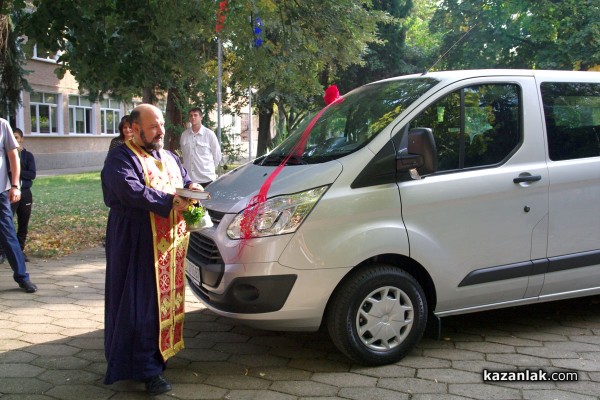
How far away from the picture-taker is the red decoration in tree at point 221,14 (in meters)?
7.45

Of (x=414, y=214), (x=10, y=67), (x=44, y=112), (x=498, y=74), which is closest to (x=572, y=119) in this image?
(x=498, y=74)

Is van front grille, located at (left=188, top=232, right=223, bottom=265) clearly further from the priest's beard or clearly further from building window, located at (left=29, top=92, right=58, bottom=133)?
building window, located at (left=29, top=92, right=58, bottom=133)

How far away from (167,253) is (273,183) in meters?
0.81

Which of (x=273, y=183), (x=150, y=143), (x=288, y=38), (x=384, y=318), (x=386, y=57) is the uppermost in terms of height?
(x=386, y=57)

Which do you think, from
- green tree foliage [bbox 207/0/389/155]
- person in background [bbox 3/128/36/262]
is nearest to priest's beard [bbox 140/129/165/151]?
green tree foliage [bbox 207/0/389/155]

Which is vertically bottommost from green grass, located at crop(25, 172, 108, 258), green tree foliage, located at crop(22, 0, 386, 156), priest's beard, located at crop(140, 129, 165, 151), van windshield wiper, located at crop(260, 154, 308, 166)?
green grass, located at crop(25, 172, 108, 258)

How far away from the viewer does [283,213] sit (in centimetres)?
383

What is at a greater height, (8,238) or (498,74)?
(498,74)

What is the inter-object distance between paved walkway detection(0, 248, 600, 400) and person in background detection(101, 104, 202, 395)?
0.85ft

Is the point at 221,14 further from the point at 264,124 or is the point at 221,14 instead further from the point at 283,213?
the point at 264,124

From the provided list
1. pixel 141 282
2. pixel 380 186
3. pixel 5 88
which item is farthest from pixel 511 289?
pixel 5 88

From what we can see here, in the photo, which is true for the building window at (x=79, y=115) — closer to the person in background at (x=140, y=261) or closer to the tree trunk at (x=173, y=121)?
the tree trunk at (x=173, y=121)

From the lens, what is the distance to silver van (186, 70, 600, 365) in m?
3.85

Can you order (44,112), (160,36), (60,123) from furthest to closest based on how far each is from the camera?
(60,123)
(44,112)
(160,36)
